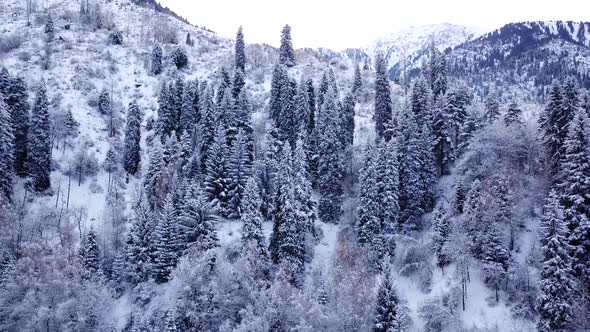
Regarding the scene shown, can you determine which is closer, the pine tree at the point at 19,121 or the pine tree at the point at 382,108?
the pine tree at the point at 19,121

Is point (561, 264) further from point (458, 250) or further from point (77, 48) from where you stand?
point (77, 48)

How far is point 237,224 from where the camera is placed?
66.8 meters

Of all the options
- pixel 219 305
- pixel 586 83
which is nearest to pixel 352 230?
pixel 219 305

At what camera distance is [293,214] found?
5853cm

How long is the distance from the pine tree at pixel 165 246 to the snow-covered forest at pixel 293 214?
8.1 inches


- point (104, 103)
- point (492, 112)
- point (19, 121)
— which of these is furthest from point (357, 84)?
point (19, 121)

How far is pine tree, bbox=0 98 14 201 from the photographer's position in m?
64.1

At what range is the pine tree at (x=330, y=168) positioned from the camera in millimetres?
71062

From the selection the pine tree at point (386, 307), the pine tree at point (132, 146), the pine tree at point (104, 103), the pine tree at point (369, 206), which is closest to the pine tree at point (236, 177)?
the pine tree at point (369, 206)

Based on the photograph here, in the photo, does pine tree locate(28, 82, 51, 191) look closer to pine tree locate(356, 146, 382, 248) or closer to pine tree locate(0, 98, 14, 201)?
pine tree locate(0, 98, 14, 201)

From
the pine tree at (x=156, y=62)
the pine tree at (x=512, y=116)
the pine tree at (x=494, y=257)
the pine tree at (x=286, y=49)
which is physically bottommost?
the pine tree at (x=494, y=257)

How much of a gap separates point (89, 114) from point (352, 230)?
59.3 metres

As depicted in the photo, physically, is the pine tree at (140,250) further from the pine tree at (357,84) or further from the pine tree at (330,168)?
the pine tree at (357,84)

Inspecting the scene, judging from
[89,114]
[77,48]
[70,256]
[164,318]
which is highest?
[77,48]
